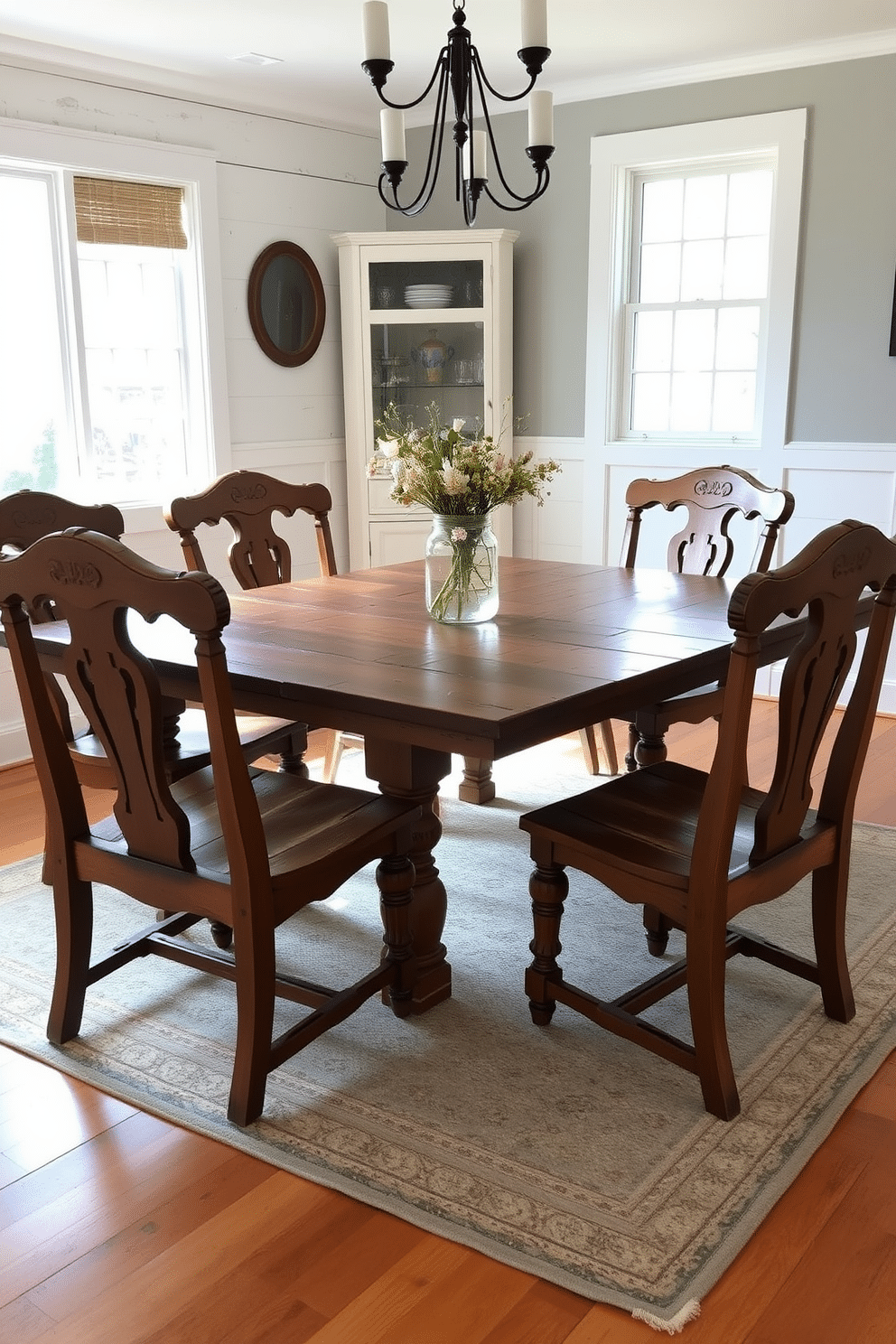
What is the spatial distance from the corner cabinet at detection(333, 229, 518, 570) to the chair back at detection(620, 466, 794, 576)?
1.76m

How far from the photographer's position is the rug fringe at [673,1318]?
5.37 feet

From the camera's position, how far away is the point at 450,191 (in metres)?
5.49

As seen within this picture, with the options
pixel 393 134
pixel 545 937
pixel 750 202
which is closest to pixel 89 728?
pixel 545 937

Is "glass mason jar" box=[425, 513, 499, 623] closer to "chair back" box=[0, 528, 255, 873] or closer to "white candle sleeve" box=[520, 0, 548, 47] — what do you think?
"chair back" box=[0, 528, 255, 873]

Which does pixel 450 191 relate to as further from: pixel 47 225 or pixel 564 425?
pixel 47 225

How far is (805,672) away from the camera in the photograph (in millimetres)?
2010

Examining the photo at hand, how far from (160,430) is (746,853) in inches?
136

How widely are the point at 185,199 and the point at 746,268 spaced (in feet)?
7.61

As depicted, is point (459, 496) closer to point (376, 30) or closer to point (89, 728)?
point (376, 30)

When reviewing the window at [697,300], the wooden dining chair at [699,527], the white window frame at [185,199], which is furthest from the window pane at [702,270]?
the white window frame at [185,199]

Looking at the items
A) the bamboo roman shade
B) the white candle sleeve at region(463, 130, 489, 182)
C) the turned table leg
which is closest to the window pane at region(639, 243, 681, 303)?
the bamboo roman shade

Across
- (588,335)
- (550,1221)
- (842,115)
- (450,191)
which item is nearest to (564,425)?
(588,335)

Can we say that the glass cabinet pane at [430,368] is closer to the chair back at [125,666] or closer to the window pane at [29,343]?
the window pane at [29,343]

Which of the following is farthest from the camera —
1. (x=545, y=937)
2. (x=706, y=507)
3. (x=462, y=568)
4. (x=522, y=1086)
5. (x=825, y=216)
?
(x=825, y=216)
